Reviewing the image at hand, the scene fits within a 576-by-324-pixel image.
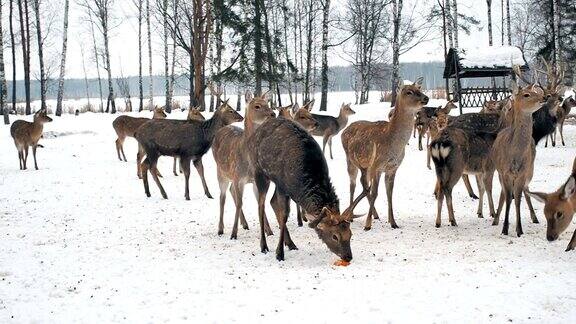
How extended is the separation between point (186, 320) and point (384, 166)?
14.3 ft

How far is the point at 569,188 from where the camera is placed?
20.2 feet

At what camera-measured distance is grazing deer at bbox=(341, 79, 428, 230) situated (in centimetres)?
782

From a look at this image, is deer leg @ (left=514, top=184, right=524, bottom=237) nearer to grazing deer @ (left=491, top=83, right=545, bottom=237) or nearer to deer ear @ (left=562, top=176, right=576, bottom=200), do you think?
grazing deer @ (left=491, top=83, right=545, bottom=237)

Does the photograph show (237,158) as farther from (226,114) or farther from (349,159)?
(226,114)

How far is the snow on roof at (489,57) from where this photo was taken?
1162 inches

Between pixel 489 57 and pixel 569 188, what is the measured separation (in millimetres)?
26214

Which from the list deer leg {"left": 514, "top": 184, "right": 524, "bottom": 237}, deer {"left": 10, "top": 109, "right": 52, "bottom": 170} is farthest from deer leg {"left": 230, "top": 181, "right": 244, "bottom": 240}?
deer {"left": 10, "top": 109, "right": 52, "bottom": 170}

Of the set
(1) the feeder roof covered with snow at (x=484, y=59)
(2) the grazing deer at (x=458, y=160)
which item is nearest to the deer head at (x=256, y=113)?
(2) the grazing deer at (x=458, y=160)

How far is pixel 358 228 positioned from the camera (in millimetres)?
7664

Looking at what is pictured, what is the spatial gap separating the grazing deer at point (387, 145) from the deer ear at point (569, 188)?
2279 millimetres

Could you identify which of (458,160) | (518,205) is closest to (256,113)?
(458,160)

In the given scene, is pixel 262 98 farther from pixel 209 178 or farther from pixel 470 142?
pixel 209 178

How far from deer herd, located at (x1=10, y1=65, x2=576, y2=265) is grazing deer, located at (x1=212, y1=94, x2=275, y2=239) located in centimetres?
2

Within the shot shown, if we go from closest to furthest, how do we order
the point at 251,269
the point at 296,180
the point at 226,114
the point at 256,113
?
the point at 251,269, the point at 296,180, the point at 256,113, the point at 226,114
